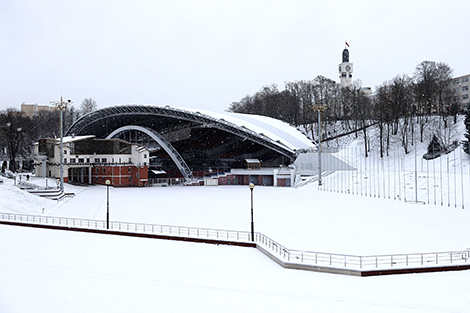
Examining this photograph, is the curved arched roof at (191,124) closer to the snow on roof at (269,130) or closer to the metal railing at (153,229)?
the snow on roof at (269,130)

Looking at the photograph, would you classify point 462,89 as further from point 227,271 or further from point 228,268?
point 227,271

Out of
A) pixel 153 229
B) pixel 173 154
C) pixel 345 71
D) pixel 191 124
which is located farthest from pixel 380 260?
pixel 345 71

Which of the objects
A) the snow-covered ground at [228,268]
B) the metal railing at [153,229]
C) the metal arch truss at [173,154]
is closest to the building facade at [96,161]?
the metal arch truss at [173,154]

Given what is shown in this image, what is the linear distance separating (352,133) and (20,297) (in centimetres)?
8333

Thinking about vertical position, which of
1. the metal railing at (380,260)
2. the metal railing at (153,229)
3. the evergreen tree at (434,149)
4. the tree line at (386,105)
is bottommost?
the metal railing at (380,260)

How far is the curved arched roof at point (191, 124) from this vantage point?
221ft

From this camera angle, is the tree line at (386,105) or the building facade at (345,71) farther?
the building facade at (345,71)

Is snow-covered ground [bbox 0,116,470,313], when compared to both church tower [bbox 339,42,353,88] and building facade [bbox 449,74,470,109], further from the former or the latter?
church tower [bbox 339,42,353,88]

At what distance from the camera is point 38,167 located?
65.8 m

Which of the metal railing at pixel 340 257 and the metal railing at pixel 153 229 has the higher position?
the metal railing at pixel 153 229

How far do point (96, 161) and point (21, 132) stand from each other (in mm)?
31380

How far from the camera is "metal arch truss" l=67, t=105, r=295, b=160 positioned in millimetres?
67188

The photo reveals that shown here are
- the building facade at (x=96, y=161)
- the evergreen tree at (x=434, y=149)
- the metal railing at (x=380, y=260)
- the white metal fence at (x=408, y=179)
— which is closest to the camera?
the metal railing at (x=380, y=260)

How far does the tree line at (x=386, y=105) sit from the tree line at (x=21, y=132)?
192 ft
